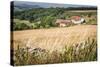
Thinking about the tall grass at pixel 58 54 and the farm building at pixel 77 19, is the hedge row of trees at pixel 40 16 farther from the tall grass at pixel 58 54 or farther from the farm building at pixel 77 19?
the tall grass at pixel 58 54

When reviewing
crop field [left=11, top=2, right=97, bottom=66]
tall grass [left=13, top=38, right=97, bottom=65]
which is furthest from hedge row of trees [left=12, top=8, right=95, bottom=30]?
tall grass [left=13, top=38, right=97, bottom=65]

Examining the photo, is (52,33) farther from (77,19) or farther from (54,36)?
(77,19)

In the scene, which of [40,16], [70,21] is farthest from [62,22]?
[40,16]

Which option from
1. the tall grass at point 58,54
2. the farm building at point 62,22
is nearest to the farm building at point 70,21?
the farm building at point 62,22

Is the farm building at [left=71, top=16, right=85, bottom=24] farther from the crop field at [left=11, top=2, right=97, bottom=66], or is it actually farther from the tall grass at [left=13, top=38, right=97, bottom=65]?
the tall grass at [left=13, top=38, right=97, bottom=65]

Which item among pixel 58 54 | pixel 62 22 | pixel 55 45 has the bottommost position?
pixel 58 54
